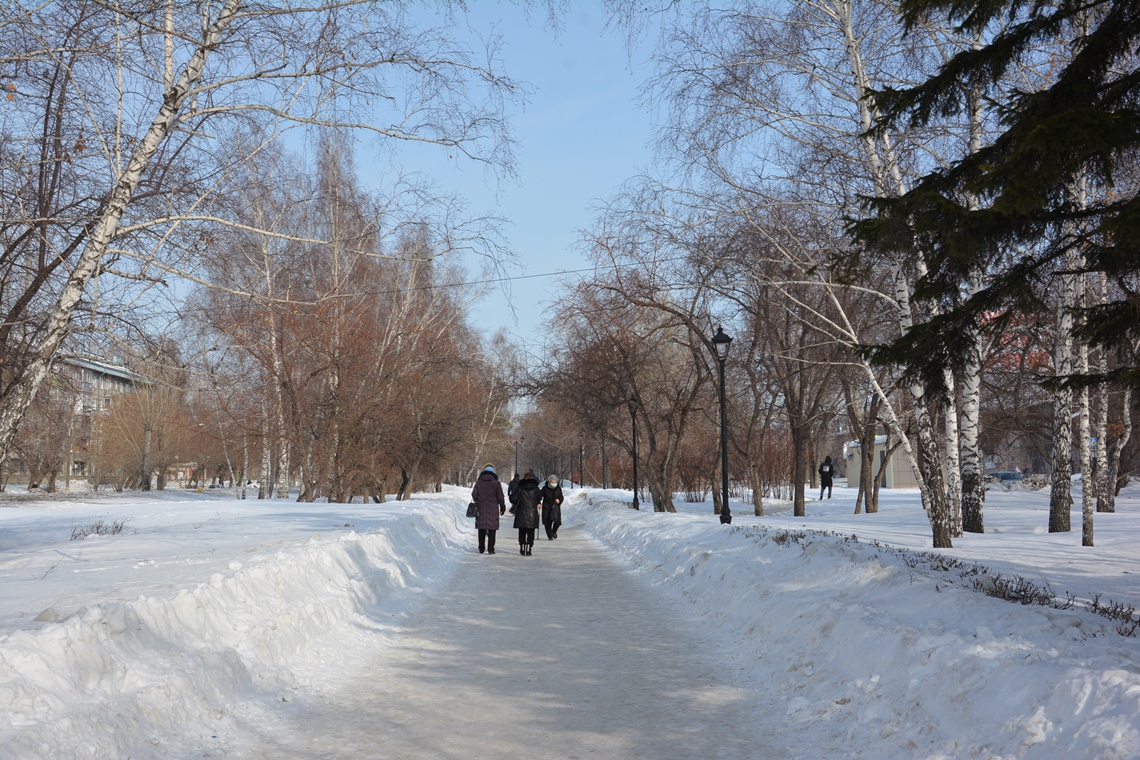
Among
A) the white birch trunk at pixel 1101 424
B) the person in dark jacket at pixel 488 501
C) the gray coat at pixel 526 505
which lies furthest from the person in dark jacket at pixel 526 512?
the white birch trunk at pixel 1101 424

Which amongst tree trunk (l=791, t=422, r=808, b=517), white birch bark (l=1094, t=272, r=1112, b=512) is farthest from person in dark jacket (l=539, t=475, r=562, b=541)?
white birch bark (l=1094, t=272, r=1112, b=512)

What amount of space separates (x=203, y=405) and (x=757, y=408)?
29.5 metres

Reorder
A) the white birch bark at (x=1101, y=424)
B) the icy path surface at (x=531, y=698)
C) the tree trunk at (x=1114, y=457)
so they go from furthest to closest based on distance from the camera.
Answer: the tree trunk at (x=1114, y=457) < the white birch bark at (x=1101, y=424) < the icy path surface at (x=531, y=698)

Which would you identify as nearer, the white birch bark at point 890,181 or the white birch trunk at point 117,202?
the white birch trunk at point 117,202

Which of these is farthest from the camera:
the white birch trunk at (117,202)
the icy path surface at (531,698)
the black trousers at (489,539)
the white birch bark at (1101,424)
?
the white birch bark at (1101,424)

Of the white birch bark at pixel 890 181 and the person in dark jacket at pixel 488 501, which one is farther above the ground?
the white birch bark at pixel 890 181

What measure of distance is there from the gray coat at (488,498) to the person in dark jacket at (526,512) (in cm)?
41

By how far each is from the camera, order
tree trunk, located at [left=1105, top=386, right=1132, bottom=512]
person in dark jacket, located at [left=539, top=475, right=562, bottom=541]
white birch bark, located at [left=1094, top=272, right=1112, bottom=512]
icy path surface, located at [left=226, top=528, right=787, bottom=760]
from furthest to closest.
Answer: tree trunk, located at [left=1105, top=386, right=1132, bottom=512], person in dark jacket, located at [left=539, top=475, right=562, bottom=541], white birch bark, located at [left=1094, top=272, right=1112, bottom=512], icy path surface, located at [left=226, top=528, right=787, bottom=760]

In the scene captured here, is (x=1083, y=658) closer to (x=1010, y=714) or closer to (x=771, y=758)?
(x=1010, y=714)

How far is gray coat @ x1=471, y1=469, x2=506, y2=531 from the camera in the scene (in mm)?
17406

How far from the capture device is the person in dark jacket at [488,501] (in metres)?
17.4

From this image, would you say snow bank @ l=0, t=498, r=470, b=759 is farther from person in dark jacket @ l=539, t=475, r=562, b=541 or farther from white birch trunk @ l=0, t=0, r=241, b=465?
person in dark jacket @ l=539, t=475, r=562, b=541

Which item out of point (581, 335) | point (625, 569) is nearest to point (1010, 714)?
point (625, 569)

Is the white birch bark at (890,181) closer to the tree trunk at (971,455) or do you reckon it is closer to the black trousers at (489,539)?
the tree trunk at (971,455)
